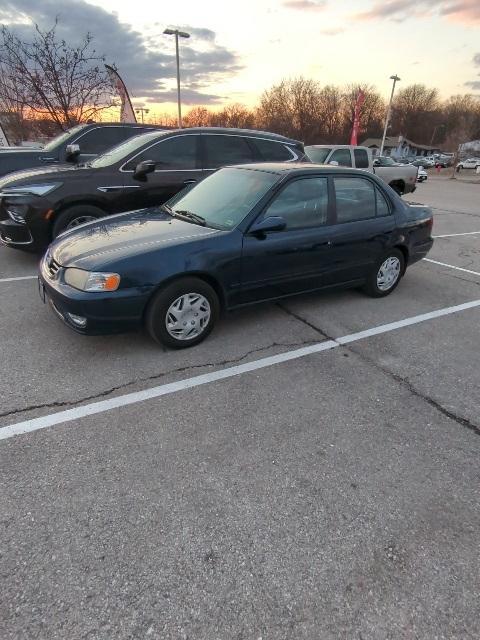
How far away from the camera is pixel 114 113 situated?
56.3ft

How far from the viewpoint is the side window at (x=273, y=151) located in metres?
6.87

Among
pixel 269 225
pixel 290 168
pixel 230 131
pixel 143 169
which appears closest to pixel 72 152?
pixel 143 169

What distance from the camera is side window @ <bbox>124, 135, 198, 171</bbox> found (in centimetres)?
624

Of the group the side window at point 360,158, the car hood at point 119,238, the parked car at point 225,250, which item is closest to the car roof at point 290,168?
the parked car at point 225,250

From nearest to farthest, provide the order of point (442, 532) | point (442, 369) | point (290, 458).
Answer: point (442, 532) → point (290, 458) → point (442, 369)

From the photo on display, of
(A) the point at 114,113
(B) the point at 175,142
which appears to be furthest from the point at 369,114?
(B) the point at 175,142

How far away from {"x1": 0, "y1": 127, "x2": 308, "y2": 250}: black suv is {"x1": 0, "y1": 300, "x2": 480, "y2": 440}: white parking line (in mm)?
2589

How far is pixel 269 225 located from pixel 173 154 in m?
3.33

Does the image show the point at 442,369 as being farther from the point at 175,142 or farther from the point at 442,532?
the point at 175,142

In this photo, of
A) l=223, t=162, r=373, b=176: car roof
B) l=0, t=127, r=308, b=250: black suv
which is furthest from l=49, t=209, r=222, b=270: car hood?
l=0, t=127, r=308, b=250: black suv

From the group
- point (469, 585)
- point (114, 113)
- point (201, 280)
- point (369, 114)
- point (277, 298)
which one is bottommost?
point (469, 585)

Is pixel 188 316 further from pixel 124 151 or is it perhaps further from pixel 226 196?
pixel 124 151

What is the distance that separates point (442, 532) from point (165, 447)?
1605 mm

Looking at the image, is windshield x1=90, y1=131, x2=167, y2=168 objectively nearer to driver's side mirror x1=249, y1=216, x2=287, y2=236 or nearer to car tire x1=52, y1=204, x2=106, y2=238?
car tire x1=52, y1=204, x2=106, y2=238
